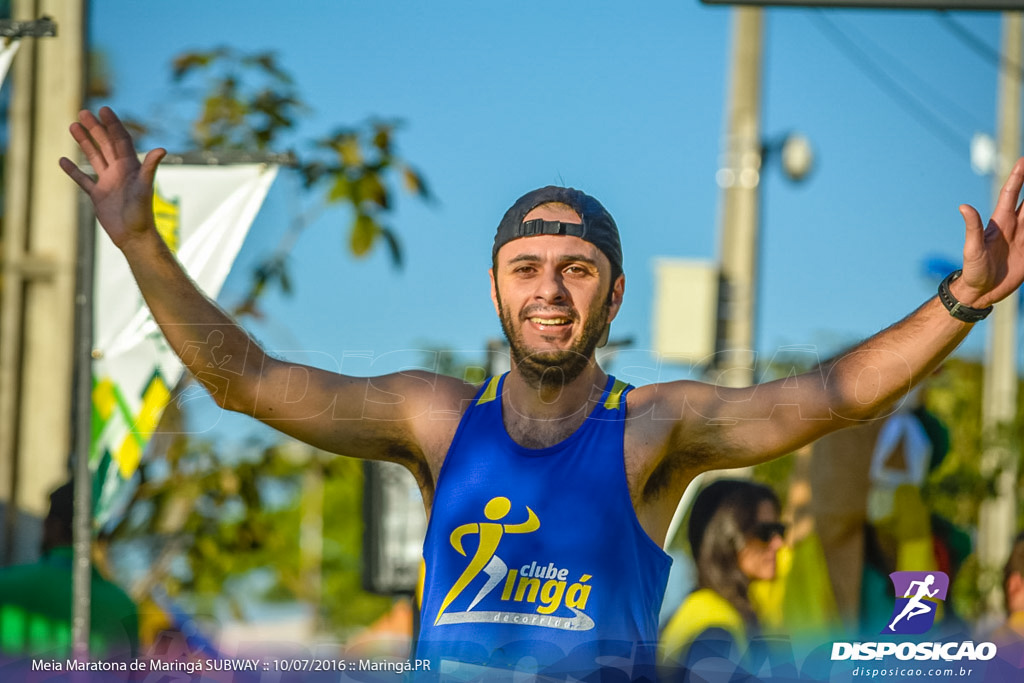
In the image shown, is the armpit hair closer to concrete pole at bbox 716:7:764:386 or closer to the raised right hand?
the raised right hand

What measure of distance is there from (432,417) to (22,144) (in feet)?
6.38

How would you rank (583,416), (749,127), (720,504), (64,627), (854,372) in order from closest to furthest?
(854,372) < (583,416) < (64,627) < (720,504) < (749,127)

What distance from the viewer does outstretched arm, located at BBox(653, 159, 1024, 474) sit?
87.4 inches

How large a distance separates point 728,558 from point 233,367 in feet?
5.74

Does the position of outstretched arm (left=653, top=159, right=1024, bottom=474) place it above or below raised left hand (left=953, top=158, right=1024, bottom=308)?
below

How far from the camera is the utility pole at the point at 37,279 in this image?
12.1 feet

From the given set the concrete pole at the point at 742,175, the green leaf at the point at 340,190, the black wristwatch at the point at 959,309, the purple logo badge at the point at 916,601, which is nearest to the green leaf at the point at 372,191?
the green leaf at the point at 340,190

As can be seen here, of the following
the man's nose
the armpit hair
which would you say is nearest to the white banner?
the man's nose

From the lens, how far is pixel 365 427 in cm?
256

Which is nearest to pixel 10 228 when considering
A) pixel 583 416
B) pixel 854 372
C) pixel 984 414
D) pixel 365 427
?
pixel 365 427

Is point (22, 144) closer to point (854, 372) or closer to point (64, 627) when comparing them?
point (64, 627)

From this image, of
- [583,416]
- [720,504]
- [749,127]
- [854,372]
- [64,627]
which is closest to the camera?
[854,372]

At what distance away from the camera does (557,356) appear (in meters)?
2.40

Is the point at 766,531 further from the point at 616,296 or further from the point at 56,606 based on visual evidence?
the point at 56,606
